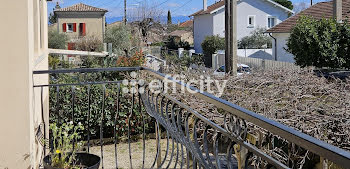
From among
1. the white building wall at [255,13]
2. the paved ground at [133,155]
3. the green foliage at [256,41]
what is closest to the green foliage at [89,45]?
the green foliage at [256,41]

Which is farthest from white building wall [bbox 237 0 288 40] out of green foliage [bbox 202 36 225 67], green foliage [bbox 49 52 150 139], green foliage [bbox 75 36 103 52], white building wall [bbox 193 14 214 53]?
green foliage [bbox 49 52 150 139]

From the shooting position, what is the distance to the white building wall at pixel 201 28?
1244 inches

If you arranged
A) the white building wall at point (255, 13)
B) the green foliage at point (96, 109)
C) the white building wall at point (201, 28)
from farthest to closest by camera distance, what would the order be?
1. the white building wall at point (255, 13)
2. the white building wall at point (201, 28)
3. the green foliage at point (96, 109)

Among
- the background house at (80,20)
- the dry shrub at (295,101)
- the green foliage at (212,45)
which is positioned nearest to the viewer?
the dry shrub at (295,101)

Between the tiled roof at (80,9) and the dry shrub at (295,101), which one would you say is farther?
the tiled roof at (80,9)

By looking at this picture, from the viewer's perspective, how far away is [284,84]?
5.47 m

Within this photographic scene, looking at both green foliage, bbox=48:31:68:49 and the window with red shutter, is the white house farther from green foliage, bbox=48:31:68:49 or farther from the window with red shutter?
green foliage, bbox=48:31:68:49

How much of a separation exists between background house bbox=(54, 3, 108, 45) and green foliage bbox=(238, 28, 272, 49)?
12919 mm

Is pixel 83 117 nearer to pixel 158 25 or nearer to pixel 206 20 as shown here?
pixel 206 20

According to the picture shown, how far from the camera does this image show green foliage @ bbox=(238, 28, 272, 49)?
97.7 ft

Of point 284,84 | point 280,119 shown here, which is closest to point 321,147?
point 280,119

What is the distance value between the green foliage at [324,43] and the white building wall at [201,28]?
17631 mm

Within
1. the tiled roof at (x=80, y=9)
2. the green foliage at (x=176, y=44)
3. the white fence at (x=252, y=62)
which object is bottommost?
the white fence at (x=252, y=62)

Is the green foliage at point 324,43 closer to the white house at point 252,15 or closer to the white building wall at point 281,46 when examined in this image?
the white building wall at point 281,46
